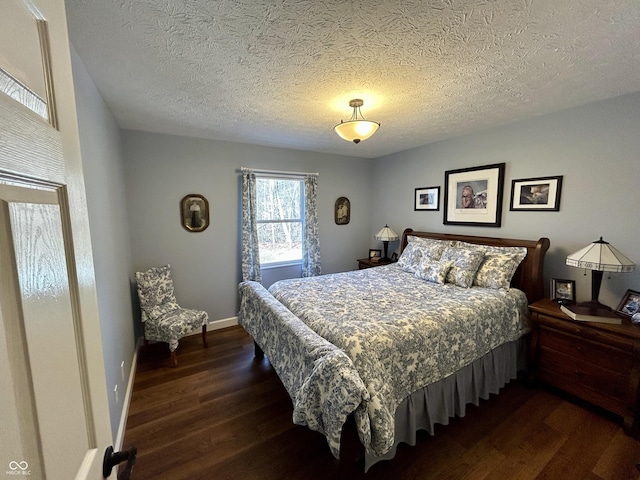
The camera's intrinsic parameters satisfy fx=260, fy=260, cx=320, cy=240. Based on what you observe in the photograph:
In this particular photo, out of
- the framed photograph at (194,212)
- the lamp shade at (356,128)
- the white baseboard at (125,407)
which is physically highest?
the lamp shade at (356,128)

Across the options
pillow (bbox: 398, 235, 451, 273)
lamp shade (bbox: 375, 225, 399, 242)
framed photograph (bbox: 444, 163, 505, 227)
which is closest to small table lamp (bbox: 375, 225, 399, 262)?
lamp shade (bbox: 375, 225, 399, 242)

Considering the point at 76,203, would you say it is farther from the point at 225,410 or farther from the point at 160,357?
the point at 160,357

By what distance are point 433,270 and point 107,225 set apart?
293 centimetres

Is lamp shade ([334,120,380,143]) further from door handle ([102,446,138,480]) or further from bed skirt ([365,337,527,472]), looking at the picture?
door handle ([102,446,138,480])

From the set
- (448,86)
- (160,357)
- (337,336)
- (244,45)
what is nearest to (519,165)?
(448,86)

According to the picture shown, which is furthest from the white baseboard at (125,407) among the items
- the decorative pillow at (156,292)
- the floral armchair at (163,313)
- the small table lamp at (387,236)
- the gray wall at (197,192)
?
the small table lamp at (387,236)

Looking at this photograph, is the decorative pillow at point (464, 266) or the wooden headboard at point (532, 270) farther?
the decorative pillow at point (464, 266)

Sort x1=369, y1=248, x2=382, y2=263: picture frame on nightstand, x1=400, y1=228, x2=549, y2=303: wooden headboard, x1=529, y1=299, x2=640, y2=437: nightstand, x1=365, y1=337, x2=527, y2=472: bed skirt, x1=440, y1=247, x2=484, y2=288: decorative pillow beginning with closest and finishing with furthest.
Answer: x1=365, y1=337, x2=527, y2=472: bed skirt
x1=529, y1=299, x2=640, y2=437: nightstand
x1=400, y1=228, x2=549, y2=303: wooden headboard
x1=440, y1=247, x2=484, y2=288: decorative pillow
x1=369, y1=248, x2=382, y2=263: picture frame on nightstand

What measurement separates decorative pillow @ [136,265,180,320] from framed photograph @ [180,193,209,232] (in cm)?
55

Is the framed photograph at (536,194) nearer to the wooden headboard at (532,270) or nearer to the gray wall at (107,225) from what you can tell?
the wooden headboard at (532,270)

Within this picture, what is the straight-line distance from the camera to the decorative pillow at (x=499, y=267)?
8.11 ft

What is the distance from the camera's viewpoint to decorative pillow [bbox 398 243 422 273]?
3174 mm

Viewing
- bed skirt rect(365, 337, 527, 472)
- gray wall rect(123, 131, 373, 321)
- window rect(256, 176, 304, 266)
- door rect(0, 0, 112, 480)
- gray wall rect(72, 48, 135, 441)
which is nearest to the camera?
door rect(0, 0, 112, 480)

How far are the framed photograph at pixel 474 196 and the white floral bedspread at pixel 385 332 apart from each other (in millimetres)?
976
